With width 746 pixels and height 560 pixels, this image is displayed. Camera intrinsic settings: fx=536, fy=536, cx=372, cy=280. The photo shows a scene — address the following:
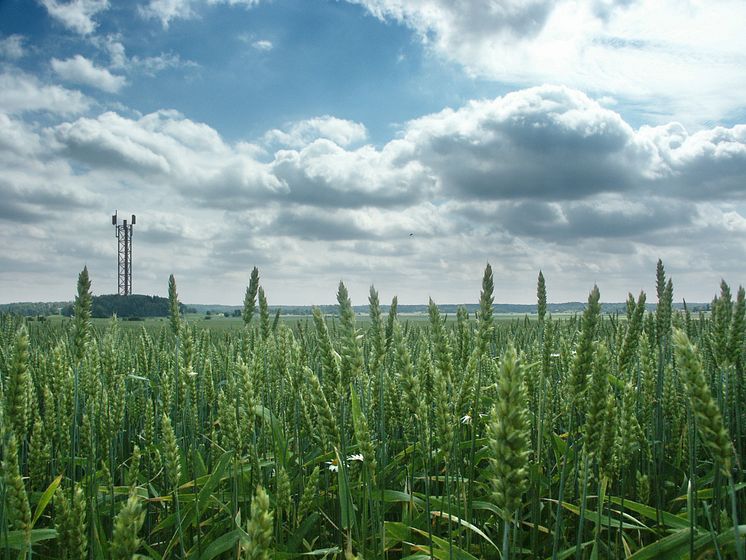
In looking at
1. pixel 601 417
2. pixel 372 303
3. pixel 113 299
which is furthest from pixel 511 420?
pixel 113 299

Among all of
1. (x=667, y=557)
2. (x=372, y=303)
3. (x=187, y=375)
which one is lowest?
(x=667, y=557)

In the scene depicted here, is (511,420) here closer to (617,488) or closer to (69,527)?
(69,527)

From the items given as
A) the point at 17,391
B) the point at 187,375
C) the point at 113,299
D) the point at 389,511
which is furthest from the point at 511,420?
the point at 113,299

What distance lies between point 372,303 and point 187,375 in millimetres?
1248

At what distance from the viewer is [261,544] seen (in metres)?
1.18

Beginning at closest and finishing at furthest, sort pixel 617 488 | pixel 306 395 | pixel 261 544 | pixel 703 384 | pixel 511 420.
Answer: pixel 261 544 → pixel 511 420 → pixel 703 384 → pixel 306 395 → pixel 617 488

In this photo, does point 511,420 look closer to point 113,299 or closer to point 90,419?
point 90,419

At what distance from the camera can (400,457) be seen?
10.7ft

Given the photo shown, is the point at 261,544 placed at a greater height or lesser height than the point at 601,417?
lesser

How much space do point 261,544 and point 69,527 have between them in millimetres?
1253

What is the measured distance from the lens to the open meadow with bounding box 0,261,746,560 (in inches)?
70.1

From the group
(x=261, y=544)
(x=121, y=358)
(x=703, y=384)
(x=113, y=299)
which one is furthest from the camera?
(x=113, y=299)

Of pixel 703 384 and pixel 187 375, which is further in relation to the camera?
pixel 187 375

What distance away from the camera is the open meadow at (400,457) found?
178 centimetres
